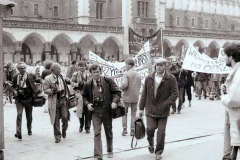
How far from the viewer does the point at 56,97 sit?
9.24 metres

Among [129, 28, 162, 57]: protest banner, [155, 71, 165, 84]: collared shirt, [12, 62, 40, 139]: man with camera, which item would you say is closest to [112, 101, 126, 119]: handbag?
[155, 71, 165, 84]: collared shirt

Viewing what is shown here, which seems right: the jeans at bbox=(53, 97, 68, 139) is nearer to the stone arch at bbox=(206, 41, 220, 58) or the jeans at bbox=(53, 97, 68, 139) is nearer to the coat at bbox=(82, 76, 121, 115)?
the coat at bbox=(82, 76, 121, 115)

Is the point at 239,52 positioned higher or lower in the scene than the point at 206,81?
higher

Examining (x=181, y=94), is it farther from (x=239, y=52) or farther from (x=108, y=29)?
(x=108, y=29)

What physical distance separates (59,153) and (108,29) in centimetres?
3428

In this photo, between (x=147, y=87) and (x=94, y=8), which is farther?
(x=94, y=8)

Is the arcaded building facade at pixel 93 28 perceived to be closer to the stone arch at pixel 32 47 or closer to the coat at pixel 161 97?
the stone arch at pixel 32 47

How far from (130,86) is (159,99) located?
8.79 ft

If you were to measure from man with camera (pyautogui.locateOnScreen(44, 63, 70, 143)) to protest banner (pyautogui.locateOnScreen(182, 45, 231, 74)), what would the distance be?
678cm

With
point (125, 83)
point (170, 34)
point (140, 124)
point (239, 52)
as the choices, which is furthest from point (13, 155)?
point (170, 34)

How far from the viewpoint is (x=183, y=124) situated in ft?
38.6

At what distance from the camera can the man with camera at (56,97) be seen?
9.14 meters

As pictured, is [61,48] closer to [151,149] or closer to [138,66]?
[138,66]

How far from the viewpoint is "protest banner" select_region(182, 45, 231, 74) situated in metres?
15.9
